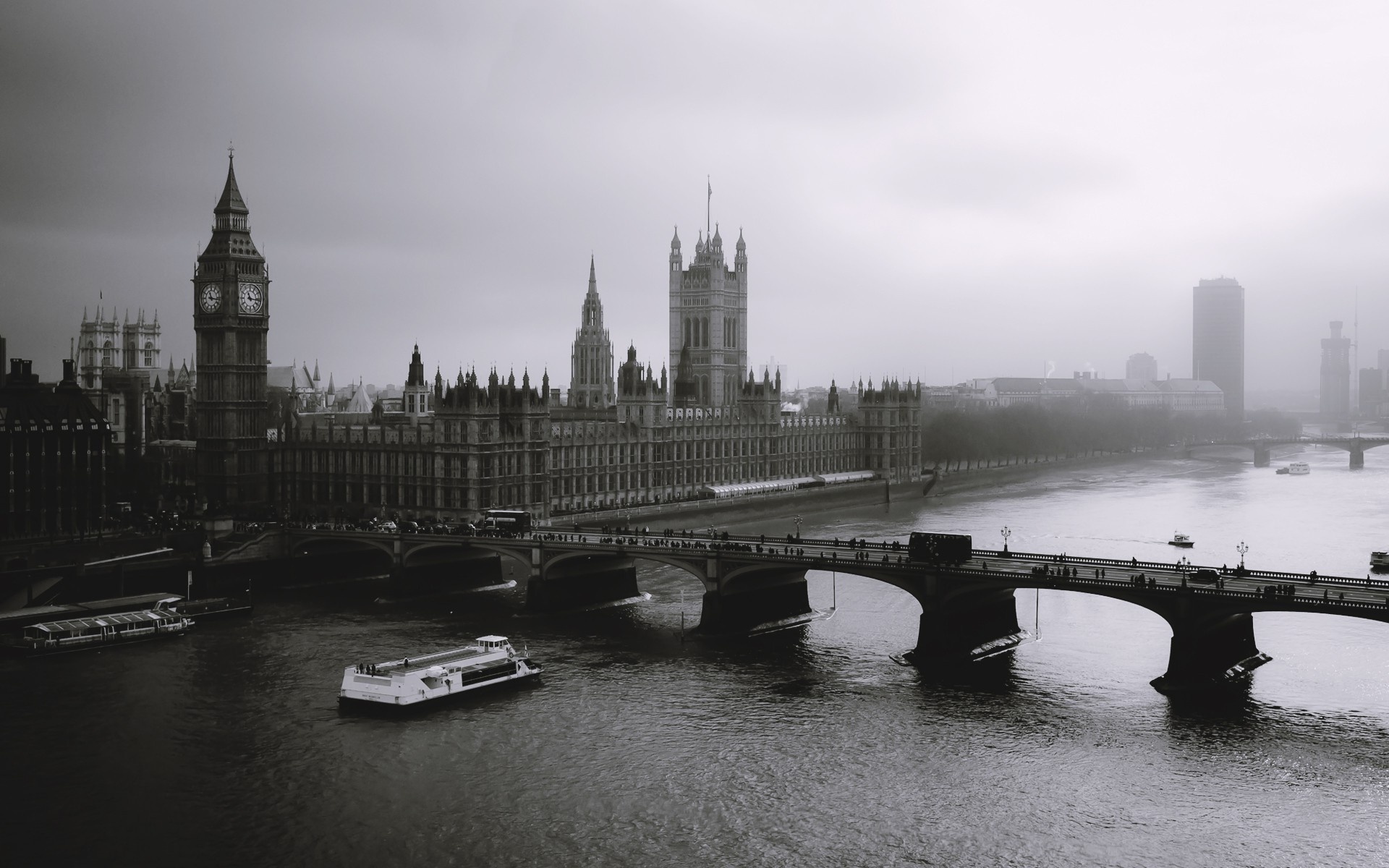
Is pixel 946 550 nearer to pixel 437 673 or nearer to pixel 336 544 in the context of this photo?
pixel 437 673

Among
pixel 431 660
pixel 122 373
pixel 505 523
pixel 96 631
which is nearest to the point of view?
pixel 431 660

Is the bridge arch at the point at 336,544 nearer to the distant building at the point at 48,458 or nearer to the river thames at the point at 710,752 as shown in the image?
the river thames at the point at 710,752

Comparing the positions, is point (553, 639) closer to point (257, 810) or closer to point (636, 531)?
point (636, 531)

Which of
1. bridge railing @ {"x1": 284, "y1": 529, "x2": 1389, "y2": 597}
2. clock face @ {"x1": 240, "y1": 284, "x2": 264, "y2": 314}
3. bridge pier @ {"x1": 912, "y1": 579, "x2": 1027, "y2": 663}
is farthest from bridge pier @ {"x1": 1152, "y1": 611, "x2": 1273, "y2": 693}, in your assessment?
clock face @ {"x1": 240, "y1": 284, "x2": 264, "y2": 314}

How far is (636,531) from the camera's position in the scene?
8194 cm

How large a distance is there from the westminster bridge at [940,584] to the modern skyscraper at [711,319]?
255 feet

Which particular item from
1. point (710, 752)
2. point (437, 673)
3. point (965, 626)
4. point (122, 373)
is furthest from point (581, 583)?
point (122, 373)

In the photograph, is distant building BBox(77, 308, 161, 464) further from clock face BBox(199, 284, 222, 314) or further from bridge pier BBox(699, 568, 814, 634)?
bridge pier BBox(699, 568, 814, 634)

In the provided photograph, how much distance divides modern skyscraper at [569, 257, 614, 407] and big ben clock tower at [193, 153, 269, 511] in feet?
161

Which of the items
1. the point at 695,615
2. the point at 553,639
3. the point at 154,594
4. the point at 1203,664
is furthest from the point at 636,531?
the point at 1203,664

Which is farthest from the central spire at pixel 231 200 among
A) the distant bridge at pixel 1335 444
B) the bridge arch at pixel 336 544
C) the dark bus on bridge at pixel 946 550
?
the distant bridge at pixel 1335 444

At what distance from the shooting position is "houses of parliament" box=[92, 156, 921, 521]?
338ft

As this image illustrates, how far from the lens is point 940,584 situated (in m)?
62.3

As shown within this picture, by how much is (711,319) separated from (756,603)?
94085mm
